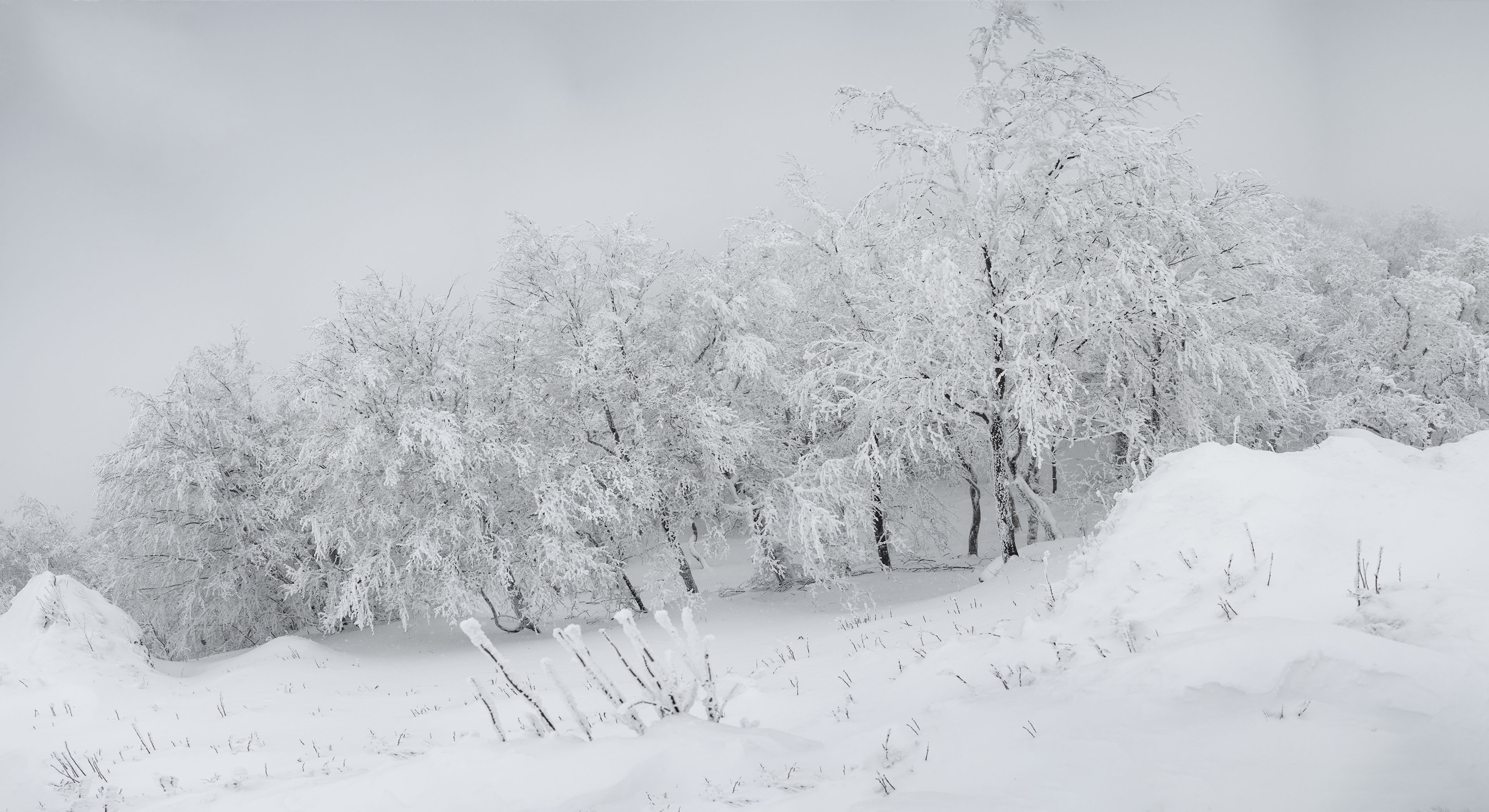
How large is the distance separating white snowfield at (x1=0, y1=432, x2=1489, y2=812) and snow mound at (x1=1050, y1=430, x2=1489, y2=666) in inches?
0.8

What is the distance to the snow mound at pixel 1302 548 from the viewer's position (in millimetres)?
4410

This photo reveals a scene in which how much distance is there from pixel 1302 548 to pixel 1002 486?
342 inches

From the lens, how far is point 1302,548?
531 cm

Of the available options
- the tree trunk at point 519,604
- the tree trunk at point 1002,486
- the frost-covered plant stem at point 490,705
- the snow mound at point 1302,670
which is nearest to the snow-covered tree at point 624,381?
the tree trunk at point 519,604

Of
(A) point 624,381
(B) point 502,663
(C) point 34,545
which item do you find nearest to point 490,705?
(B) point 502,663

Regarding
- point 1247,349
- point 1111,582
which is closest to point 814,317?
point 1247,349

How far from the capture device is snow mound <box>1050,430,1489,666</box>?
14.5 ft

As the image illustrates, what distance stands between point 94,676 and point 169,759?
5829 mm

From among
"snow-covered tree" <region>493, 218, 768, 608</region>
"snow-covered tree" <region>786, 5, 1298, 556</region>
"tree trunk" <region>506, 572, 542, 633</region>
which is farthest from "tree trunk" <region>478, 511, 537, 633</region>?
"snow-covered tree" <region>786, 5, 1298, 556</region>

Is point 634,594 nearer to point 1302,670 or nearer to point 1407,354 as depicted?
point 1302,670

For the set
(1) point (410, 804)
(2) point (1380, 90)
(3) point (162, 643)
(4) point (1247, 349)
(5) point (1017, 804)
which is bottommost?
(3) point (162, 643)

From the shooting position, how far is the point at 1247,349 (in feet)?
40.2

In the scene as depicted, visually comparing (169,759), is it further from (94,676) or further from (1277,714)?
(1277,714)

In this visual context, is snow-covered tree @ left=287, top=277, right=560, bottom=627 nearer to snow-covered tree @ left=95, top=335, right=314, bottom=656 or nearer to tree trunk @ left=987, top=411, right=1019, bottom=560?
snow-covered tree @ left=95, top=335, right=314, bottom=656
